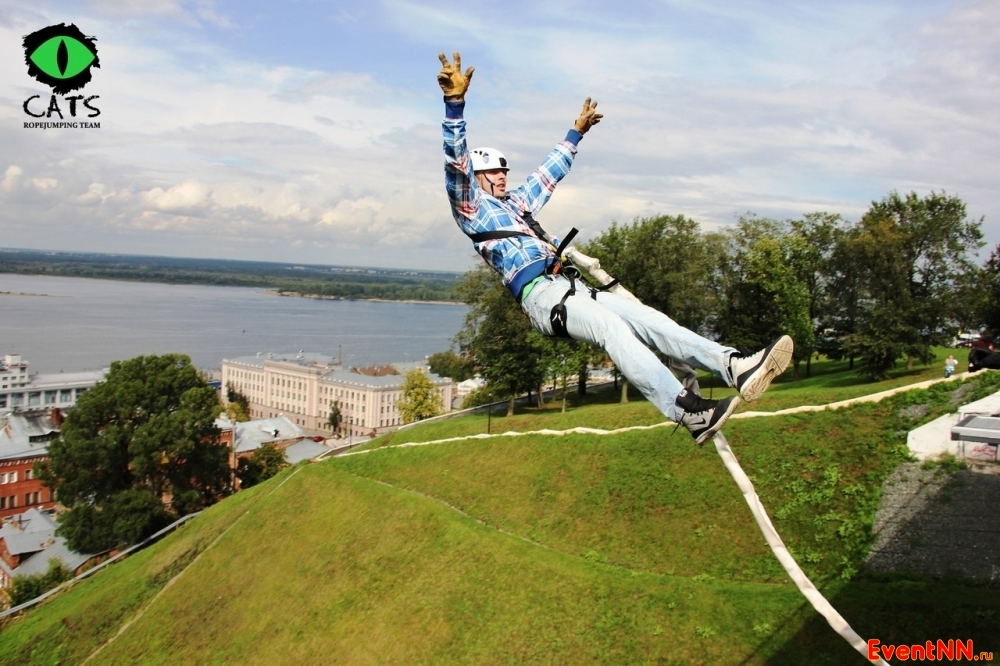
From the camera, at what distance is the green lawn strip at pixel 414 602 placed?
1393 centimetres

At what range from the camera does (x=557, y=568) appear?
16953mm

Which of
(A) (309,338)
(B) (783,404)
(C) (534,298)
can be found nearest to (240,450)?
(B) (783,404)

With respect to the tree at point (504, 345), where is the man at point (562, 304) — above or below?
above

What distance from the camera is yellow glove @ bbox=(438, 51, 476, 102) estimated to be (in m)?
5.23

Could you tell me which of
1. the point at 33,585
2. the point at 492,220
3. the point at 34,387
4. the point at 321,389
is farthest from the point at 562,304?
the point at 34,387

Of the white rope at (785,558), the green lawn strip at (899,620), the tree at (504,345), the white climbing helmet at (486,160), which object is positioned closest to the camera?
the white rope at (785,558)

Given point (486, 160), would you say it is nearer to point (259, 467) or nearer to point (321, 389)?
point (259, 467)

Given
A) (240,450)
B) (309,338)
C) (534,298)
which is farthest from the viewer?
(309,338)

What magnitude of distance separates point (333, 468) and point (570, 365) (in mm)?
12776

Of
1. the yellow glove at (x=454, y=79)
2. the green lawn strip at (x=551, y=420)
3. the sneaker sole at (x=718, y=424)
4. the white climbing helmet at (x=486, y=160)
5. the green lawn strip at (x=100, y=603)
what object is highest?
the yellow glove at (x=454, y=79)

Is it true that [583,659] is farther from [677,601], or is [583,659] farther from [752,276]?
[752,276]

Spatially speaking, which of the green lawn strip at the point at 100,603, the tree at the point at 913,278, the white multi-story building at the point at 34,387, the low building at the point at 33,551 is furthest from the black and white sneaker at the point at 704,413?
the white multi-story building at the point at 34,387

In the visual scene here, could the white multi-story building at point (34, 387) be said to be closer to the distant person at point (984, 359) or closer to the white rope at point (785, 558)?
the distant person at point (984, 359)

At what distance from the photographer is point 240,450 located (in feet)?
203
